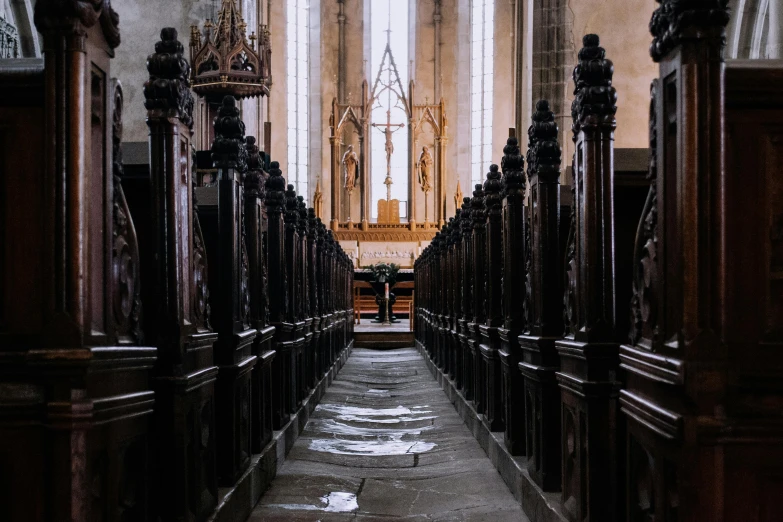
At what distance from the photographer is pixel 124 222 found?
1.94 meters

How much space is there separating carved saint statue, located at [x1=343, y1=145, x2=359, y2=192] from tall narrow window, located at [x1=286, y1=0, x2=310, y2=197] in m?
1.25

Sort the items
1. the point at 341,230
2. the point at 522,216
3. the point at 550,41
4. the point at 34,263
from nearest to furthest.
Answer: the point at 34,263 → the point at 522,216 → the point at 550,41 → the point at 341,230

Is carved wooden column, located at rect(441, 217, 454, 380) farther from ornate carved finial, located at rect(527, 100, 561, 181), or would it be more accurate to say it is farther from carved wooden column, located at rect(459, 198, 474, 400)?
ornate carved finial, located at rect(527, 100, 561, 181)

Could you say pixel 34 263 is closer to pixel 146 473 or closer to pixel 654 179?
pixel 146 473

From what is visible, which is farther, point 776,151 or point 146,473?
point 146,473

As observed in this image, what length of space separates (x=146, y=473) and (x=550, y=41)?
9.65 metres

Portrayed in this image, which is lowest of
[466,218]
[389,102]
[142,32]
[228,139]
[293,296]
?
[293,296]

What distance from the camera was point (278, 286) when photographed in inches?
177

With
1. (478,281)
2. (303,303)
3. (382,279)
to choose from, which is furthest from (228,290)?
(382,279)

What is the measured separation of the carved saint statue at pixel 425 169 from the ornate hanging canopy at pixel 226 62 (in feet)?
29.9

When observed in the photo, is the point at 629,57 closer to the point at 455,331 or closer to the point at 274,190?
the point at 455,331

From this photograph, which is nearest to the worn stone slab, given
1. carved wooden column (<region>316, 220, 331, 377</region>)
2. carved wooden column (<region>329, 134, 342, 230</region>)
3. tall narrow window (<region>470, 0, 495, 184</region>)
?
carved wooden column (<region>316, 220, 331, 377</region>)

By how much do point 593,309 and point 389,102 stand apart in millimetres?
17224

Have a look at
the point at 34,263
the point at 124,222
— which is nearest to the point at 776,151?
the point at 124,222
